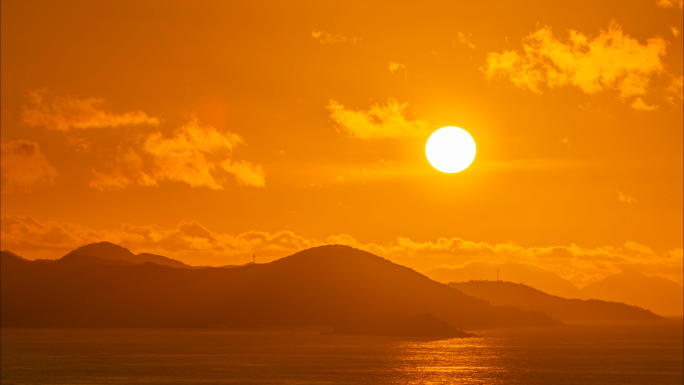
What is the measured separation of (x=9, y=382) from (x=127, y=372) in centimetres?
3049

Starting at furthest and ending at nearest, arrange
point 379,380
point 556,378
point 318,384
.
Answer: point 556,378, point 379,380, point 318,384

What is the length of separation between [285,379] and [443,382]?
3690 cm

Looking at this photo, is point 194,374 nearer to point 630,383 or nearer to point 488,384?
point 488,384

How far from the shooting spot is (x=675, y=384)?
7259 inches

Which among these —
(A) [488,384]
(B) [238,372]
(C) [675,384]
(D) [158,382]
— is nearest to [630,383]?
(C) [675,384]

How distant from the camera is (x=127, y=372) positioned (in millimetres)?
195250

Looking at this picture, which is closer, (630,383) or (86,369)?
(630,383)

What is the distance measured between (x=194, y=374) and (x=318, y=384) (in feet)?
128

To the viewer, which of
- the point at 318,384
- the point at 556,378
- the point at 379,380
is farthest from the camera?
the point at 556,378

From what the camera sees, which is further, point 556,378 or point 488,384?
point 556,378

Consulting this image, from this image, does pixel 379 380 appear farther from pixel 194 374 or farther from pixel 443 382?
pixel 194 374

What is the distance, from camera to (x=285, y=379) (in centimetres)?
17962

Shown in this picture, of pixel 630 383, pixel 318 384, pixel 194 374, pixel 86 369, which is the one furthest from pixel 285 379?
pixel 630 383

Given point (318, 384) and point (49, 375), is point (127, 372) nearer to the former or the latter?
point (49, 375)
